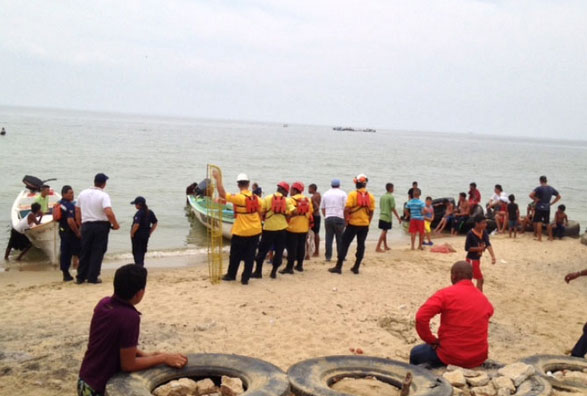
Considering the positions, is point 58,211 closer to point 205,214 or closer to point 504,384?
point 504,384

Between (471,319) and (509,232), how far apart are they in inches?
548

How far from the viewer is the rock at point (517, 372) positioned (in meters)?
5.21

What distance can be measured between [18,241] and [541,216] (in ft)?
50.9

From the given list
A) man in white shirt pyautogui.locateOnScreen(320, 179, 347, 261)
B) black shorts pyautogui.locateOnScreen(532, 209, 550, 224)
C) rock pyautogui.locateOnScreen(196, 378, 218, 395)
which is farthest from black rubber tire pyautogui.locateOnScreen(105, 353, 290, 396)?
black shorts pyautogui.locateOnScreen(532, 209, 550, 224)

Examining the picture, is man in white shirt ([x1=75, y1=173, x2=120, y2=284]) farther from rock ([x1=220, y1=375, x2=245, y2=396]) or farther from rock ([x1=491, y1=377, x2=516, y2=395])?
rock ([x1=491, y1=377, x2=516, y2=395])

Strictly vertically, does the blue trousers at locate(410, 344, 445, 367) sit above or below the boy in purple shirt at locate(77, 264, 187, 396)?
below

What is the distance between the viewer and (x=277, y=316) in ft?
27.3

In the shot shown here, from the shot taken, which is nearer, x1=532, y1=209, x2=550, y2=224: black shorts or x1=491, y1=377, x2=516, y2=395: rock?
x1=491, y1=377, x2=516, y2=395: rock

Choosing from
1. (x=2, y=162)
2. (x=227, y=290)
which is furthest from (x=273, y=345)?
(x=2, y=162)

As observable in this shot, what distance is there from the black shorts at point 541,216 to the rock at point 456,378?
1383 centimetres

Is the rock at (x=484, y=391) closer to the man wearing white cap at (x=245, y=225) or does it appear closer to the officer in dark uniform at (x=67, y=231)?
the man wearing white cap at (x=245, y=225)

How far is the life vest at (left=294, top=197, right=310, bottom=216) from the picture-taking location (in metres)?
10.7

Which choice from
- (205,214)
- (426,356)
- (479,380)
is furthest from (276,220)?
(205,214)

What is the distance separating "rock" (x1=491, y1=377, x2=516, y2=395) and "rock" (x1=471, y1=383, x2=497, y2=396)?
2.0 inches
